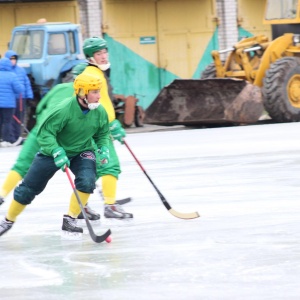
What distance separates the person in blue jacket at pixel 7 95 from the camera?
21.8 m

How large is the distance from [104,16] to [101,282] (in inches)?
940

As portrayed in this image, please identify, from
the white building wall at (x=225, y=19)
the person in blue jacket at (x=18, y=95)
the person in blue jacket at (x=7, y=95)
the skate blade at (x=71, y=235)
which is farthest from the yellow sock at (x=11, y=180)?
the white building wall at (x=225, y=19)

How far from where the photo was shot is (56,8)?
31.0 m

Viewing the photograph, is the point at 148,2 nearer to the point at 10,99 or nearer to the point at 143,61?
the point at 143,61

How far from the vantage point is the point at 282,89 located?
963 inches

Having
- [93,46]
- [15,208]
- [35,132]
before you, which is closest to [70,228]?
[15,208]

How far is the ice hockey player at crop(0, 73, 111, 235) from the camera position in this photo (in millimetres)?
9602

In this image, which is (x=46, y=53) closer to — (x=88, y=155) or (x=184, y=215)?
(x=184, y=215)

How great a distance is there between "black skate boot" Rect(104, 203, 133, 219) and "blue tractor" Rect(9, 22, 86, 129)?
14.3m

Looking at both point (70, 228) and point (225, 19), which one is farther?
point (225, 19)

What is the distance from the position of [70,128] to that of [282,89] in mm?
15110

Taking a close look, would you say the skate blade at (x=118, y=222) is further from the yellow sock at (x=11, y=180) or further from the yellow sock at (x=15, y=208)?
the yellow sock at (x=15, y=208)

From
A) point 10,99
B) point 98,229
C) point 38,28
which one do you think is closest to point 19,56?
point 38,28

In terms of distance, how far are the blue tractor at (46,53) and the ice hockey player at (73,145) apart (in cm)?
1509
